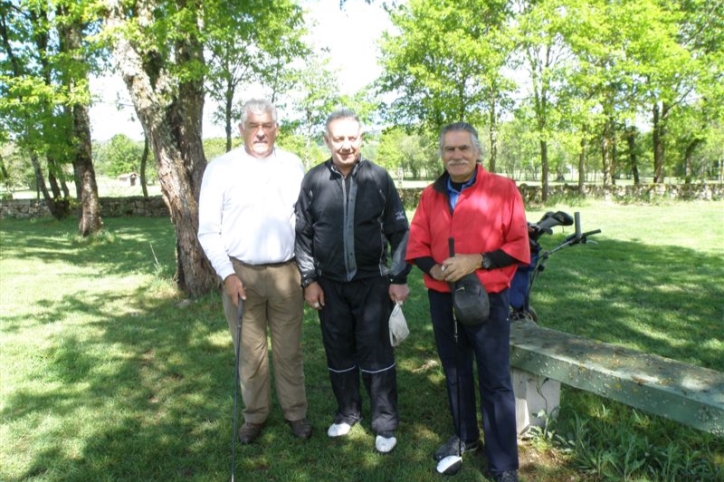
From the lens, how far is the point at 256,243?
119 inches

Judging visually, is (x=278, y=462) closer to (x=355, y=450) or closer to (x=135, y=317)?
(x=355, y=450)

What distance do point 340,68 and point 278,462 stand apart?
1374 inches

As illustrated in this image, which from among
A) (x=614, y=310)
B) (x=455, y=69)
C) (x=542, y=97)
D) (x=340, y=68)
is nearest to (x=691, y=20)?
(x=542, y=97)

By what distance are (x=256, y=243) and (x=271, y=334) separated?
0.62 m

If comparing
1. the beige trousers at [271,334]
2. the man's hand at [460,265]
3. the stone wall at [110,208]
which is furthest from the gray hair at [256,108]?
the stone wall at [110,208]

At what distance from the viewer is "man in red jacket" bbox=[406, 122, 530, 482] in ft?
8.44

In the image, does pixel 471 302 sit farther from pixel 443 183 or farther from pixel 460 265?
pixel 443 183

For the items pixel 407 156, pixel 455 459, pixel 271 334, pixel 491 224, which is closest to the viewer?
pixel 491 224

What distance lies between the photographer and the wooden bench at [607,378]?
2322mm

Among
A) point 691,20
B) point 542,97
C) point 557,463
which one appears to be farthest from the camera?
point 691,20

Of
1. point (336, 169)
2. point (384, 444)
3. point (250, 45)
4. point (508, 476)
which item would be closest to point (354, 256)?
point (336, 169)

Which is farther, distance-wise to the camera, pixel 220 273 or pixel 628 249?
pixel 628 249

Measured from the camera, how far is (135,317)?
241 inches

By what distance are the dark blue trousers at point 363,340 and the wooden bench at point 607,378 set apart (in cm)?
78
